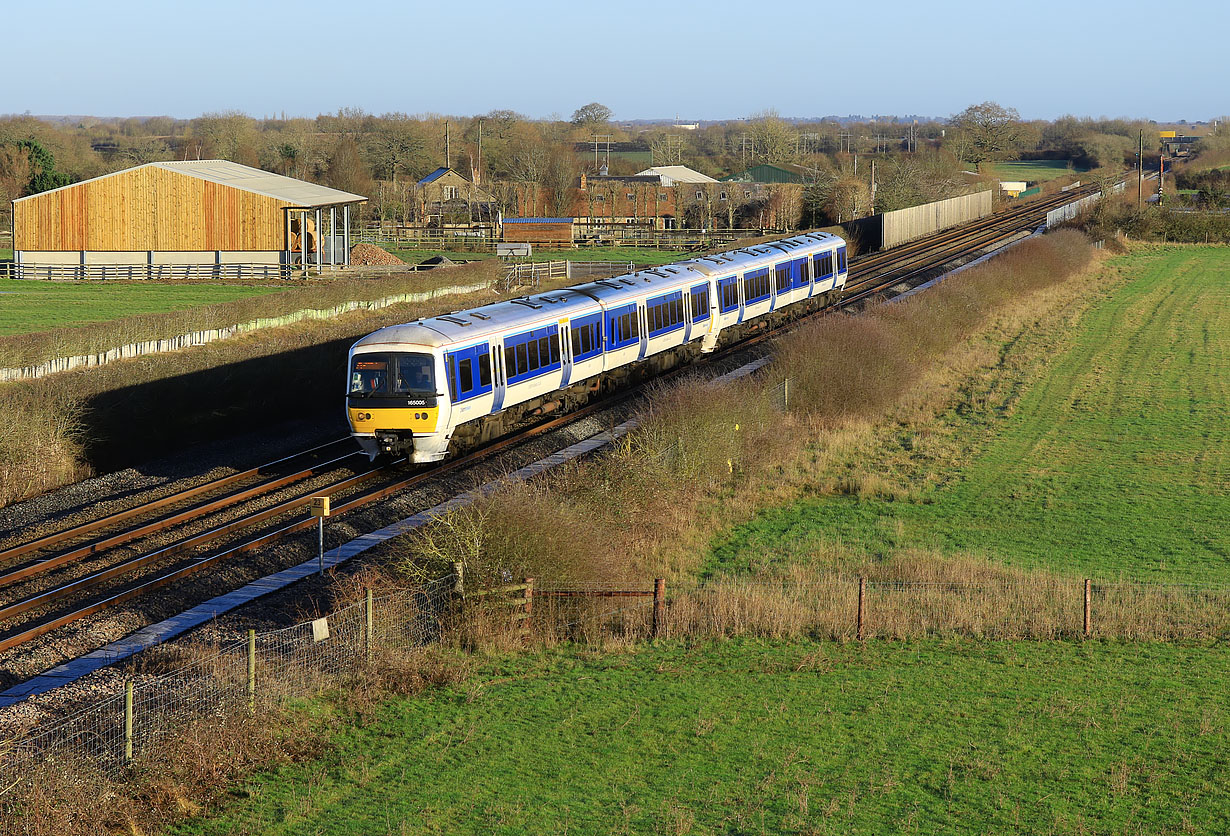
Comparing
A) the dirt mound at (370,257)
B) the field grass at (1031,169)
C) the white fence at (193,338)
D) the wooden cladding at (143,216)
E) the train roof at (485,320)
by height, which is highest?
the field grass at (1031,169)

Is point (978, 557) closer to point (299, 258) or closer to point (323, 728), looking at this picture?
point (323, 728)

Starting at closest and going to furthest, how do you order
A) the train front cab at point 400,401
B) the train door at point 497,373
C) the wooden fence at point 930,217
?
the train front cab at point 400,401, the train door at point 497,373, the wooden fence at point 930,217

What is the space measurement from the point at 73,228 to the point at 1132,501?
2021 inches

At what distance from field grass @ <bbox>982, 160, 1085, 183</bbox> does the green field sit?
12444cm

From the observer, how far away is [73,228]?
5950cm

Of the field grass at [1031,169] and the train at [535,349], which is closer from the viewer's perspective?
the train at [535,349]

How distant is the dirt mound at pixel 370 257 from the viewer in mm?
69331

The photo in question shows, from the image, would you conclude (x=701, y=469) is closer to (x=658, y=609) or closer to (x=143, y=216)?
(x=658, y=609)

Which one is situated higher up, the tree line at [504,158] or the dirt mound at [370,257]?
the tree line at [504,158]

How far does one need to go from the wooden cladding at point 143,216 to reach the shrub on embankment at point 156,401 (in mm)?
22032

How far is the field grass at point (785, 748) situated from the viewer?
11.0 meters

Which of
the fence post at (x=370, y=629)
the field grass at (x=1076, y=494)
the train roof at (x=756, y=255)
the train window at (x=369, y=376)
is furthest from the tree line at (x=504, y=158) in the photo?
the fence post at (x=370, y=629)

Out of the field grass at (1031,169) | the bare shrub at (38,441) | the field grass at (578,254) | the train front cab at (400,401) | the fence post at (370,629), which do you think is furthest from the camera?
the field grass at (1031,169)

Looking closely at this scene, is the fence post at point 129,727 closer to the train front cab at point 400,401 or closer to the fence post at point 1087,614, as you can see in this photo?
the fence post at point 1087,614
